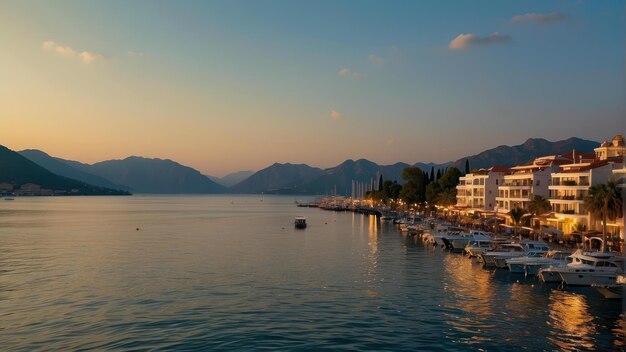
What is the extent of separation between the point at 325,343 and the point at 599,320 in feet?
62.8

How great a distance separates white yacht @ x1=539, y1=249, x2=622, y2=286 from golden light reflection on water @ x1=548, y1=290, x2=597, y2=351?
9.61 feet

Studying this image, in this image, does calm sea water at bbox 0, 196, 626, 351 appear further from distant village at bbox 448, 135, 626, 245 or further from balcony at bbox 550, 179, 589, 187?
balcony at bbox 550, 179, 589, 187

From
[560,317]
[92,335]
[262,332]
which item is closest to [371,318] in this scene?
[262,332]

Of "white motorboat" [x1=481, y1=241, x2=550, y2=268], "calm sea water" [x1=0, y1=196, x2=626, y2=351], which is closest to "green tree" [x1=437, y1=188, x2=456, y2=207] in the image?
"calm sea water" [x1=0, y1=196, x2=626, y2=351]

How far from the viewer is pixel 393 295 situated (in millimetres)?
41875

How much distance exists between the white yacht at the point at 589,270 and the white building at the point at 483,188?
65138mm

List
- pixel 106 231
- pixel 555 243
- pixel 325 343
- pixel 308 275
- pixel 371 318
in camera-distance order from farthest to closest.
→ pixel 106 231, pixel 555 243, pixel 308 275, pixel 371 318, pixel 325 343

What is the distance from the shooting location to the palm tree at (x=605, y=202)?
2237 inches

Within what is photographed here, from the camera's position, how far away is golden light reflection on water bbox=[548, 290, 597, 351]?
29.4 metres

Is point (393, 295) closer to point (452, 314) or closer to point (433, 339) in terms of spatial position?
point (452, 314)

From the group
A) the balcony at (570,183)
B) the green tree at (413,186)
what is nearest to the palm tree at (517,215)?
the balcony at (570,183)

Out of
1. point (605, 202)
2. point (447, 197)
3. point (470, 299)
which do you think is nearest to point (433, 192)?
point (447, 197)

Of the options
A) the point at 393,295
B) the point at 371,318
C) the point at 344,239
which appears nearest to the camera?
the point at 371,318

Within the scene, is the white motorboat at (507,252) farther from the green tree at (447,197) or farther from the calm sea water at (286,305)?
the green tree at (447,197)
